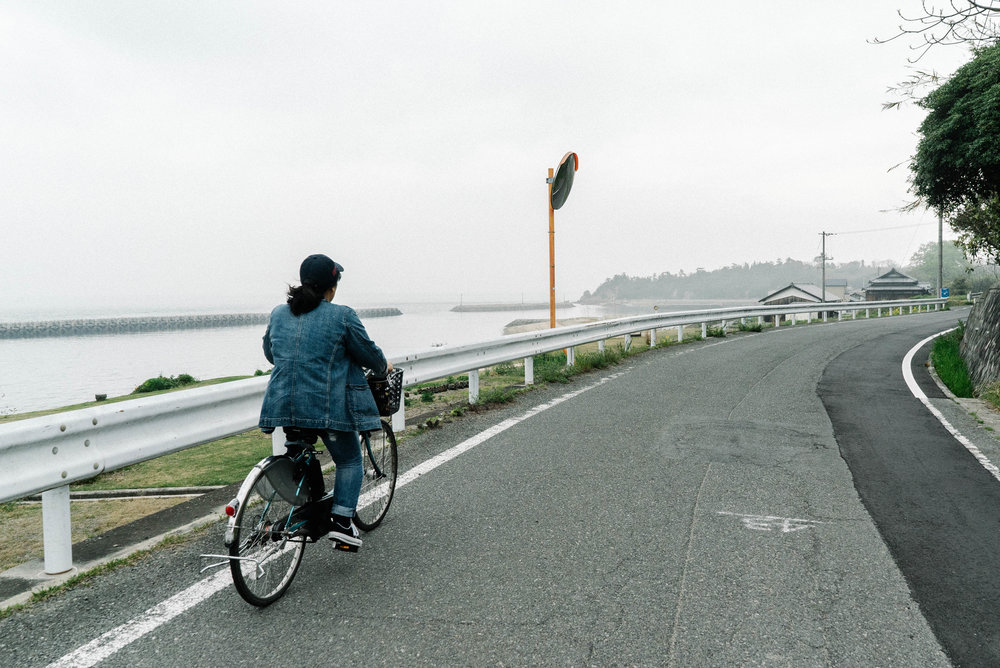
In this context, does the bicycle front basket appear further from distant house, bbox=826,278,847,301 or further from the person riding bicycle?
distant house, bbox=826,278,847,301

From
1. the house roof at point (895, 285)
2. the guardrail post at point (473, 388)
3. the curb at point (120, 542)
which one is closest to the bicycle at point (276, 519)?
the curb at point (120, 542)

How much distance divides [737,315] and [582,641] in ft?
69.3

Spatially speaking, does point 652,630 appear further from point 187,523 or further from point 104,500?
point 104,500

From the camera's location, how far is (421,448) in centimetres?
637

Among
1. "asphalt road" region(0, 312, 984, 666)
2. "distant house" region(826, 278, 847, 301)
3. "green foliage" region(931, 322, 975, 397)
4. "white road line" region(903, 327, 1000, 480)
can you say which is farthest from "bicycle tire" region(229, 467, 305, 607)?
"distant house" region(826, 278, 847, 301)

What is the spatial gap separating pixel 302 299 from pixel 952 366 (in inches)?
537

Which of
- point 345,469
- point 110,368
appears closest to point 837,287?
point 110,368

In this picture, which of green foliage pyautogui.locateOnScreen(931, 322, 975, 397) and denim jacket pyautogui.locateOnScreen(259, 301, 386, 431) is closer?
denim jacket pyautogui.locateOnScreen(259, 301, 386, 431)

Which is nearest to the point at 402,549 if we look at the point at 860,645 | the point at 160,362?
the point at 860,645

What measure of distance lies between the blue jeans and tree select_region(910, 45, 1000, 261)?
50.4 ft

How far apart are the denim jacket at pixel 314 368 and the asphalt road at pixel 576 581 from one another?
2.87 ft

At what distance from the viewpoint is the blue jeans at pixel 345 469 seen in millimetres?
3551

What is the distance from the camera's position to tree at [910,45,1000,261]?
1430 centimetres

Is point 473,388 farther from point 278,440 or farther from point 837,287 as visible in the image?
point 837,287
